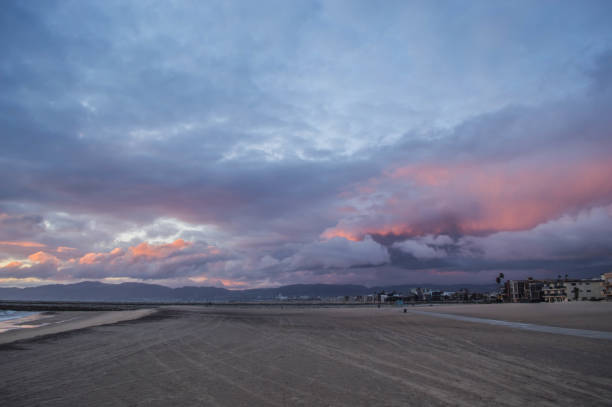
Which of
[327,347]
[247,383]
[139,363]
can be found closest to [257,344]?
[327,347]

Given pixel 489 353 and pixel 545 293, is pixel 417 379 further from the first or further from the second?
pixel 545 293

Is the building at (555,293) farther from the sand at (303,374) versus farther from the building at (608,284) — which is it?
the sand at (303,374)

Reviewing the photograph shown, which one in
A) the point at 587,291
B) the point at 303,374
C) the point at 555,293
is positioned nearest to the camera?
the point at 303,374

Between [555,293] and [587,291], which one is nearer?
[587,291]

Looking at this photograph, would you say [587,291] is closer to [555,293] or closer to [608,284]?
[608,284]

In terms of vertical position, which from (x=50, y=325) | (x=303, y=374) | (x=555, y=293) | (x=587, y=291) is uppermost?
(x=303, y=374)

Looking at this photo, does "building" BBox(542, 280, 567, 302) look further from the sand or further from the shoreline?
the shoreline

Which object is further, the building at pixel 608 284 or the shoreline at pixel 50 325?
the building at pixel 608 284

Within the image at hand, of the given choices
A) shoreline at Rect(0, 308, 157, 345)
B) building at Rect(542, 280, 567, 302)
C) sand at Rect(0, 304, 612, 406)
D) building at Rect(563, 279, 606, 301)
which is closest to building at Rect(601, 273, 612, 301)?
building at Rect(563, 279, 606, 301)

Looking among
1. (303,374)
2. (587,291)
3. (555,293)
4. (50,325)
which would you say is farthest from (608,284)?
(50,325)

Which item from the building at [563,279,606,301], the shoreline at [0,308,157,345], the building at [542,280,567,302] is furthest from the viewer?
the building at [542,280,567,302]

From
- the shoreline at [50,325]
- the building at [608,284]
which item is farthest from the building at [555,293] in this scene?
the shoreline at [50,325]

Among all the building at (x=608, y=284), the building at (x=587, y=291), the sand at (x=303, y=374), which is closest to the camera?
the sand at (x=303, y=374)

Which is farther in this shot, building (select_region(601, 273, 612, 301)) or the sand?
building (select_region(601, 273, 612, 301))
